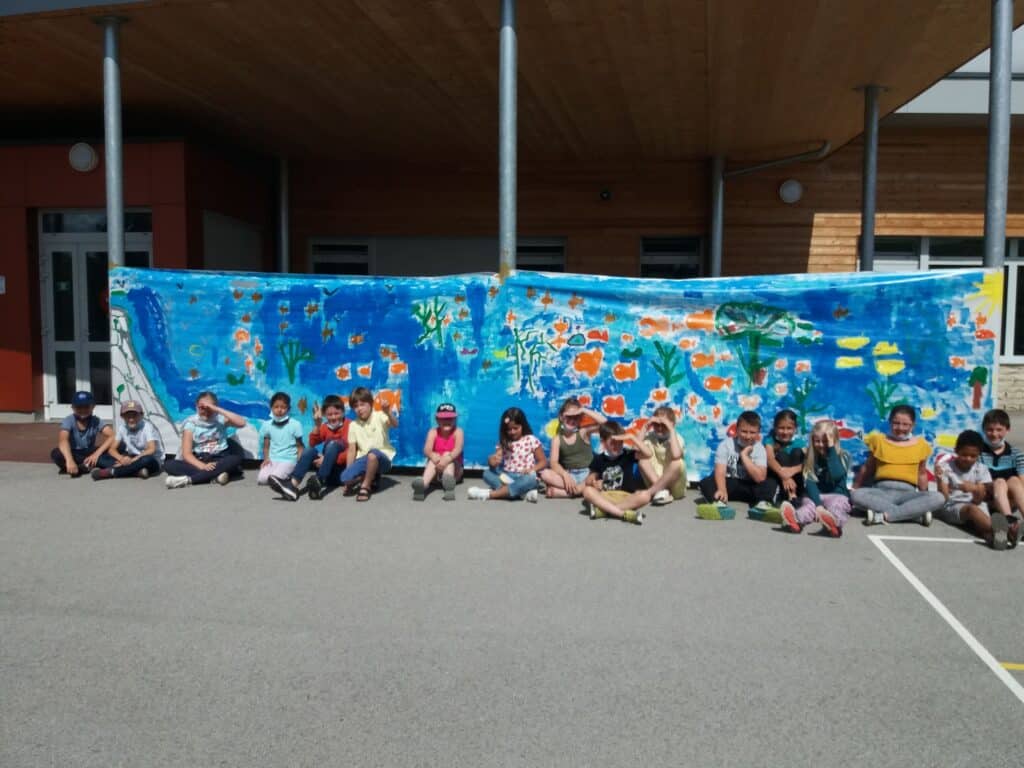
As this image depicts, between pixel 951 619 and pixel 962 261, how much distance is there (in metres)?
11.8

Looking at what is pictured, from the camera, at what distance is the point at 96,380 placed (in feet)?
41.7

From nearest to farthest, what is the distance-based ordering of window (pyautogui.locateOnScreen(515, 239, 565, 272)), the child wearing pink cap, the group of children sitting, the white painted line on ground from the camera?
1. the white painted line on ground
2. the group of children sitting
3. the child wearing pink cap
4. window (pyautogui.locateOnScreen(515, 239, 565, 272))

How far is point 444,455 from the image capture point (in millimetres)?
8242

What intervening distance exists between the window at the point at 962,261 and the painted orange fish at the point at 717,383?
26.7ft

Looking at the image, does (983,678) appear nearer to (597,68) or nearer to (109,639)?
(109,639)

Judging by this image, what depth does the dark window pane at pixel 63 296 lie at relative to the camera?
12742mm

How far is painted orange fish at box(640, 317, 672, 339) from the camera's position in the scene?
27.7ft

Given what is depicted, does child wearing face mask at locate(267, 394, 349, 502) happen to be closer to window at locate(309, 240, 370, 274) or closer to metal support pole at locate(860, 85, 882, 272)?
metal support pole at locate(860, 85, 882, 272)

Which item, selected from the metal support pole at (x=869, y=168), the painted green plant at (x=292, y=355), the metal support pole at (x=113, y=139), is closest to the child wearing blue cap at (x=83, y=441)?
the metal support pole at (x=113, y=139)

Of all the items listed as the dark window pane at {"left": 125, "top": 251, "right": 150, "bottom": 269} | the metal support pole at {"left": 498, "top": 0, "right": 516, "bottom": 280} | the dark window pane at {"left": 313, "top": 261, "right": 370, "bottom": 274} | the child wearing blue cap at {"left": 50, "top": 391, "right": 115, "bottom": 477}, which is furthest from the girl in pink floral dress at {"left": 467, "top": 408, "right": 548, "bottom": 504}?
the dark window pane at {"left": 313, "top": 261, "right": 370, "bottom": 274}

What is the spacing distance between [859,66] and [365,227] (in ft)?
29.0

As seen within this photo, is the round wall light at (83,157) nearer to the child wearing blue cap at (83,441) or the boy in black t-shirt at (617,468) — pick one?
the child wearing blue cap at (83,441)

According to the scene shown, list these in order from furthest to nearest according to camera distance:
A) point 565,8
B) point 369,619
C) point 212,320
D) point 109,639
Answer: point 212,320, point 565,8, point 369,619, point 109,639

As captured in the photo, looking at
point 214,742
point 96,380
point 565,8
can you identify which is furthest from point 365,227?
point 214,742
